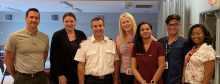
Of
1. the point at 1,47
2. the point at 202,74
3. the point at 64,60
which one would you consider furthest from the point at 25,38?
the point at 1,47

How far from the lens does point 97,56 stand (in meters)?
2.25

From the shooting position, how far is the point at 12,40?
7.57 ft

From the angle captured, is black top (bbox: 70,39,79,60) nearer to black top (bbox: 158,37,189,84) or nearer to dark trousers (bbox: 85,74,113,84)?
dark trousers (bbox: 85,74,113,84)

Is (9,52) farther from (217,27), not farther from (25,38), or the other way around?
(217,27)

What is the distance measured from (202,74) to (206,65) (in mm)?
120

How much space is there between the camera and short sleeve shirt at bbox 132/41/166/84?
2.07 m

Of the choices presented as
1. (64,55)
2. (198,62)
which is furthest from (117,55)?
(198,62)

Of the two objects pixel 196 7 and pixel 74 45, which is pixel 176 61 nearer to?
pixel 74 45

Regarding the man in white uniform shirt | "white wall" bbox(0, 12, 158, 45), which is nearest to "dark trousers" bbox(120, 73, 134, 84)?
the man in white uniform shirt

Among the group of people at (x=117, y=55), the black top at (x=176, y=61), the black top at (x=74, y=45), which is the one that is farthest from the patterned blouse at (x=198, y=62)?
the black top at (x=74, y=45)

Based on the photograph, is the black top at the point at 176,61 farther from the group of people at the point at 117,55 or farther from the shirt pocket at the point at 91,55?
the shirt pocket at the point at 91,55

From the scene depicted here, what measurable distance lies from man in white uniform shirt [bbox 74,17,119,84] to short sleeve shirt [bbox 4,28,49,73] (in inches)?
23.8

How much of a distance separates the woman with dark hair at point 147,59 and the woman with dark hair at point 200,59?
0.30 meters

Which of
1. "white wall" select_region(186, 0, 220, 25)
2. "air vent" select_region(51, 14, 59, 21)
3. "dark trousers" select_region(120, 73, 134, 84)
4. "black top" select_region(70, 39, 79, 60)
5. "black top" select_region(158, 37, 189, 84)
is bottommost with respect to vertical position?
"dark trousers" select_region(120, 73, 134, 84)
